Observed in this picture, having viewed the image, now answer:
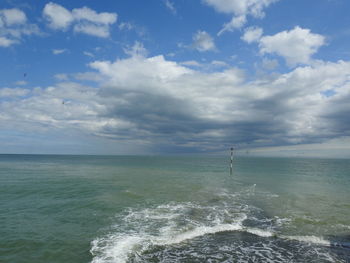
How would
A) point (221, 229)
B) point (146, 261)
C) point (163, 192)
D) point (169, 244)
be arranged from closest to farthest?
point (146, 261) → point (169, 244) → point (221, 229) → point (163, 192)

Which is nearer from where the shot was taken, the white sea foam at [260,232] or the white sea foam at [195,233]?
the white sea foam at [195,233]

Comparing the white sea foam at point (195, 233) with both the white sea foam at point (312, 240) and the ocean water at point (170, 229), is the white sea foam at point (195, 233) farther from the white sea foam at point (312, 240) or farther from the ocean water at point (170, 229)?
the white sea foam at point (312, 240)

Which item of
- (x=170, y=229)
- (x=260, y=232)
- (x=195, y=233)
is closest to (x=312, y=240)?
(x=260, y=232)

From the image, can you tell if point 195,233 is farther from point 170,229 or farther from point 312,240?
point 312,240

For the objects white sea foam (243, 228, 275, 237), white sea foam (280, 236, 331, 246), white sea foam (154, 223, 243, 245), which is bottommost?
white sea foam (280, 236, 331, 246)

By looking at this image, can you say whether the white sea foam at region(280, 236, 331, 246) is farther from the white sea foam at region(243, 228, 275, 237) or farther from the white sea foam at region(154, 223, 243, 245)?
the white sea foam at region(154, 223, 243, 245)

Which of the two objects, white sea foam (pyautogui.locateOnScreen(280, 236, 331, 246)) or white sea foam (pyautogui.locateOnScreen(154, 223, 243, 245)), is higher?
white sea foam (pyautogui.locateOnScreen(154, 223, 243, 245))

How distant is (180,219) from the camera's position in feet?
70.4

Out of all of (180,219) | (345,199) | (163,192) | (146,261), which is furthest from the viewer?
(163,192)

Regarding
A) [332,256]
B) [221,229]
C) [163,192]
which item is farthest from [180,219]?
[163,192]

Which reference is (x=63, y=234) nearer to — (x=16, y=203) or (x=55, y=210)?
(x=55, y=210)

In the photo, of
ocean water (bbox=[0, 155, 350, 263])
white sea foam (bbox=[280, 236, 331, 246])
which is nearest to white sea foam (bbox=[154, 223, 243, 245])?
ocean water (bbox=[0, 155, 350, 263])

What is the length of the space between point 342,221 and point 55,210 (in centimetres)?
2806

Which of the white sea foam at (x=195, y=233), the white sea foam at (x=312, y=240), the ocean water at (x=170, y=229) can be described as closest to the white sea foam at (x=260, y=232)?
the ocean water at (x=170, y=229)
